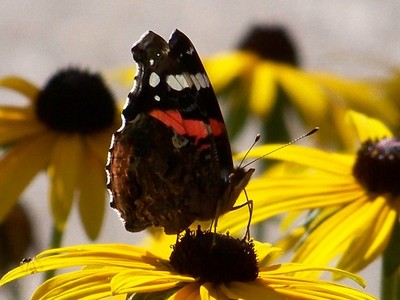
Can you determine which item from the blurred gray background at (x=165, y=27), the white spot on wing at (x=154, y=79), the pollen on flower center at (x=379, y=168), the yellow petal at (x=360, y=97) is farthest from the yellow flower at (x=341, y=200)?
the blurred gray background at (x=165, y=27)

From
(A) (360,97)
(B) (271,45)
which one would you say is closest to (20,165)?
(A) (360,97)

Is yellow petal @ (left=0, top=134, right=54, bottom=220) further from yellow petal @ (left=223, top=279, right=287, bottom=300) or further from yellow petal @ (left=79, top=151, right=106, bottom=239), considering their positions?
yellow petal @ (left=223, top=279, right=287, bottom=300)

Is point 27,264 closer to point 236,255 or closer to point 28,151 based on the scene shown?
point 236,255

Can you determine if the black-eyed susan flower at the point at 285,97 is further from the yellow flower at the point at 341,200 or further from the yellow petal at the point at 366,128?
the yellow flower at the point at 341,200

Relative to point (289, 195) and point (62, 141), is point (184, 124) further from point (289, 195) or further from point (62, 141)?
point (62, 141)

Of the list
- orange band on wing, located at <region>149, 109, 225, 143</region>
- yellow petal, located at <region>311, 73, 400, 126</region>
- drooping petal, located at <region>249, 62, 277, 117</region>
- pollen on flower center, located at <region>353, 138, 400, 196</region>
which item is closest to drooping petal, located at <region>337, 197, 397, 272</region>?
pollen on flower center, located at <region>353, 138, 400, 196</region>

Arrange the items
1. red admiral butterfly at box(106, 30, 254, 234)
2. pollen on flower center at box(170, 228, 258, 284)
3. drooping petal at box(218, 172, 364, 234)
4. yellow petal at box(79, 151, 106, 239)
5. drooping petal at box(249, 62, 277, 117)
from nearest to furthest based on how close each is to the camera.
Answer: pollen on flower center at box(170, 228, 258, 284), red admiral butterfly at box(106, 30, 254, 234), drooping petal at box(218, 172, 364, 234), yellow petal at box(79, 151, 106, 239), drooping petal at box(249, 62, 277, 117)

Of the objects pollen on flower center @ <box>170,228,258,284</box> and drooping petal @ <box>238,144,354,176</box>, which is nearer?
pollen on flower center @ <box>170,228,258,284</box>
